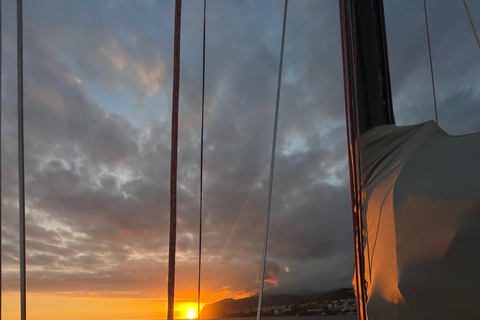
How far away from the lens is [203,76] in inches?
145

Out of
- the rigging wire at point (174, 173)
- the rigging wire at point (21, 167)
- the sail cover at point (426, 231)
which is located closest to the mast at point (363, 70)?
the sail cover at point (426, 231)

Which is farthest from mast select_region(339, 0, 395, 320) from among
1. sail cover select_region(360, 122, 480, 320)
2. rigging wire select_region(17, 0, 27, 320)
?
rigging wire select_region(17, 0, 27, 320)

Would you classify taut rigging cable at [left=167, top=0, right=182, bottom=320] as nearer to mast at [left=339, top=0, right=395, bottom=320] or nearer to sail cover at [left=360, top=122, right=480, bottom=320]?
sail cover at [left=360, top=122, right=480, bottom=320]

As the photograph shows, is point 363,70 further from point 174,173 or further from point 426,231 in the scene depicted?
point 174,173

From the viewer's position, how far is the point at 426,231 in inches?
109

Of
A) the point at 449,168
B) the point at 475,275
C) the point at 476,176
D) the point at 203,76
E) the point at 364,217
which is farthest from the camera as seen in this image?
the point at 203,76

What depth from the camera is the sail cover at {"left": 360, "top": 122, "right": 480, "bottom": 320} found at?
2.58 meters

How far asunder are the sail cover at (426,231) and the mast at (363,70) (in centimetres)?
58

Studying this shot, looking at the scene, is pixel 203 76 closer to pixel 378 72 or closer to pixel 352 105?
pixel 352 105

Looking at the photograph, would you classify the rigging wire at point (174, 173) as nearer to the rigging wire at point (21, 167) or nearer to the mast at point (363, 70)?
the rigging wire at point (21, 167)

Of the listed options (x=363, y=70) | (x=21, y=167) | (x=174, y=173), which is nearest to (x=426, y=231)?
(x=174, y=173)

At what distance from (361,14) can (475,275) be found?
2864 millimetres

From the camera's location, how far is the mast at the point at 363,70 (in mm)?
4082

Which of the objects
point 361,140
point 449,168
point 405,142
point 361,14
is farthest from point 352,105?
point 449,168
